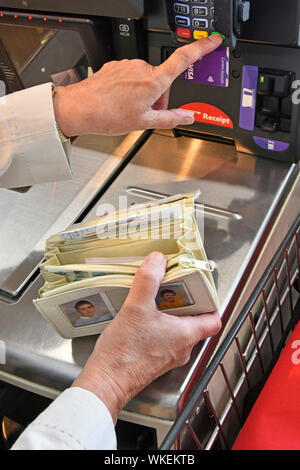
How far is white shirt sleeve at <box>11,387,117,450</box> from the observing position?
2.60 ft

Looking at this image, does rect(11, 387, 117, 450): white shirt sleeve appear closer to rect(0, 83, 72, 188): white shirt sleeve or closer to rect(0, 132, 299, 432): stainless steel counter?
rect(0, 132, 299, 432): stainless steel counter

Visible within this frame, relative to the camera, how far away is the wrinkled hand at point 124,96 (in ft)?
3.42

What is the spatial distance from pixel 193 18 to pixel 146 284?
25.0 inches

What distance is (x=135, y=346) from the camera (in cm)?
89

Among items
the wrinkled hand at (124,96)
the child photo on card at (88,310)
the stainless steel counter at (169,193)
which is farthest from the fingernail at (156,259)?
the wrinkled hand at (124,96)

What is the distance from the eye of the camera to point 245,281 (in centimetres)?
112

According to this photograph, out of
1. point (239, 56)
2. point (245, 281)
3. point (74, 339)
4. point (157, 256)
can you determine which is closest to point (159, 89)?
point (239, 56)

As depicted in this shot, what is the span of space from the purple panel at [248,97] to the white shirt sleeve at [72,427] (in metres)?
0.82

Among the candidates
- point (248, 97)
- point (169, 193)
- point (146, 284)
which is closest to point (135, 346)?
point (146, 284)

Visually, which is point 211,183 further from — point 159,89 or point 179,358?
point 179,358

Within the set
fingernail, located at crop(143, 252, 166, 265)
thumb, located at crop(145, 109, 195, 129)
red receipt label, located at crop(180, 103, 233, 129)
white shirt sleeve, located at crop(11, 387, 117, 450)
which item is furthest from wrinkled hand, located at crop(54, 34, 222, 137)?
white shirt sleeve, located at crop(11, 387, 117, 450)

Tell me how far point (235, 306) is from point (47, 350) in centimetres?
44

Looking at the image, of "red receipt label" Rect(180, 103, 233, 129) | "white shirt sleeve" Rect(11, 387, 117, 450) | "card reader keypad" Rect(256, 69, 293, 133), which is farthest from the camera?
"red receipt label" Rect(180, 103, 233, 129)

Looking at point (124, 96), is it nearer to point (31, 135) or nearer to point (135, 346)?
point (31, 135)
